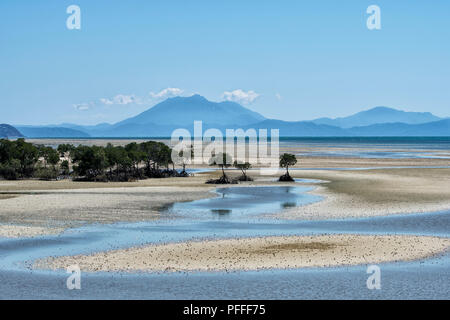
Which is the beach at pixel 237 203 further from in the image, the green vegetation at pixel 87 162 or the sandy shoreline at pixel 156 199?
the green vegetation at pixel 87 162

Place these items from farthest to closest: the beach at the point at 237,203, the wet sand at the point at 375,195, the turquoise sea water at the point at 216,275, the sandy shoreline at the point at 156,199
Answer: the wet sand at the point at 375,195 < the sandy shoreline at the point at 156,199 < the beach at the point at 237,203 < the turquoise sea water at the point at 216,275

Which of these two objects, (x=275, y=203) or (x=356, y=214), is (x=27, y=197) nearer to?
(x=275, y=203)

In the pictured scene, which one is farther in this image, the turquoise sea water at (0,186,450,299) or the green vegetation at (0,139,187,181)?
the green vegetation at (0,139,187,181)

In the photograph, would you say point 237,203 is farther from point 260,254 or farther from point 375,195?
point 260,254

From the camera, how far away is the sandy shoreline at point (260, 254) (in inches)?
1105

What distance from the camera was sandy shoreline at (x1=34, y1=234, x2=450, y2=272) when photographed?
28062 mm

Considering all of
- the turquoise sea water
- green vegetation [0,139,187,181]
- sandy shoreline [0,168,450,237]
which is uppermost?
green vegetation [0,139,187,181]

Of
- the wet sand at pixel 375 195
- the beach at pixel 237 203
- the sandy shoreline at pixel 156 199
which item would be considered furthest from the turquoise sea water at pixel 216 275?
the wet sand at pixel 375 195

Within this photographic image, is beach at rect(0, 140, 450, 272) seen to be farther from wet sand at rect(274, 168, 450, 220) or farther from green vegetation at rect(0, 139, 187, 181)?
green vegetation at rect(0, 139, 187, 181)

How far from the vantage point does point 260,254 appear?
30.4m

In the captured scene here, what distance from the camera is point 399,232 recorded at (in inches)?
1460

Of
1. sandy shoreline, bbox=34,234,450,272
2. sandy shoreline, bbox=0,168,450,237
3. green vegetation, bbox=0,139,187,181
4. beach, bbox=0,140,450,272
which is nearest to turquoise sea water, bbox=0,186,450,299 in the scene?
sandy shoreline, bbox=34,234,450,272

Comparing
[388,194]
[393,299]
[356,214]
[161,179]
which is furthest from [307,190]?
[393,299]
